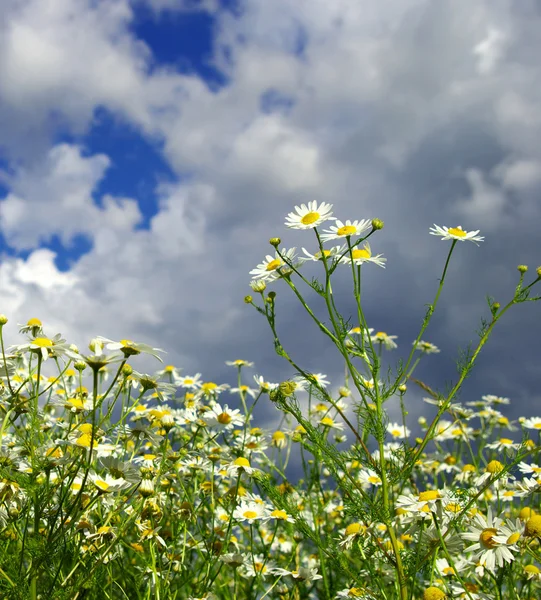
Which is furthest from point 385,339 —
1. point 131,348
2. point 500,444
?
point 131,348

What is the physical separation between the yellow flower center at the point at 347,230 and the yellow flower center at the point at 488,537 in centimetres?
129

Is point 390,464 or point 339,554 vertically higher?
point 390,464

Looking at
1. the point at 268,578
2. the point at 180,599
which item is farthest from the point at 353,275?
the point at 180,599

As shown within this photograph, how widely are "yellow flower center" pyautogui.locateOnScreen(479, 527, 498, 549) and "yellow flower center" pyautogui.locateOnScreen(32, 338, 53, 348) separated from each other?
1.78 m

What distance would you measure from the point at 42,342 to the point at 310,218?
1.29 metres

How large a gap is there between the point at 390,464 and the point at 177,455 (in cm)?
107

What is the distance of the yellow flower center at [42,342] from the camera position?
2252mm

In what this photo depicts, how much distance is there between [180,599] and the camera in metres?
3.83

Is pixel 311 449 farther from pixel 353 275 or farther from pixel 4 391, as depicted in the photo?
pixel 4 391

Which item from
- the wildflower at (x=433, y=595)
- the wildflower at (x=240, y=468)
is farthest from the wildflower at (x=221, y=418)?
the wildflower at (x=433, y=595)

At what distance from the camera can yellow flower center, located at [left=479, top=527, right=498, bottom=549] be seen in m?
2.11

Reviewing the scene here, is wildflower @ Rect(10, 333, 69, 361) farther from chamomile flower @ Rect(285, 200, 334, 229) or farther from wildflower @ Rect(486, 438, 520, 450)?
Result: wildflower @ Rect(486, 438, 520, 450)

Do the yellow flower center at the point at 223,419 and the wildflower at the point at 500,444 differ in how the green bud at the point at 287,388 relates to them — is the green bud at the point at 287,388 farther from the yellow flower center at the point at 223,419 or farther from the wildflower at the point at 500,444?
the wildflower at the point at 500,444

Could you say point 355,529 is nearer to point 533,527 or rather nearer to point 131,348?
point 533,527
